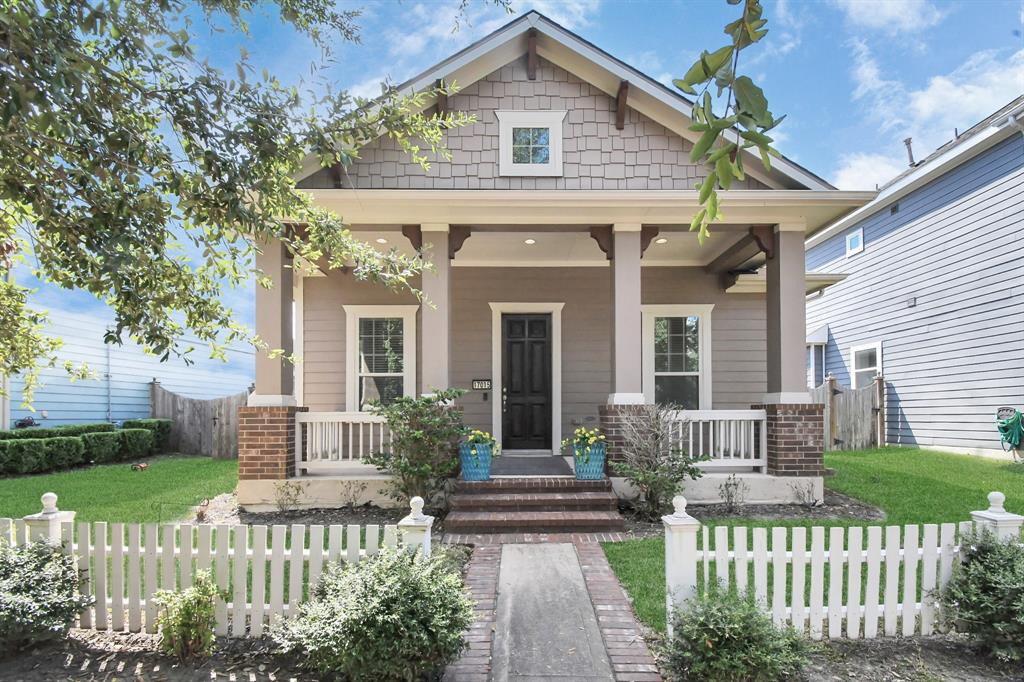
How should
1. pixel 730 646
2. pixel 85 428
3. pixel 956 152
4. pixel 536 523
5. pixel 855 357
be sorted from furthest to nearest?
1. pixel 855 357
2. pixel 85 428
3. pixel 956 152
4. pixel 536 523
5. pixel 730 646

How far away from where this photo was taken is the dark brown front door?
951cm

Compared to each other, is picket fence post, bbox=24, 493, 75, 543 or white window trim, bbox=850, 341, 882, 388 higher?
white window trim, bbox=850, 341, 882, 388

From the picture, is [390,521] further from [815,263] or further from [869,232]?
[815,263]

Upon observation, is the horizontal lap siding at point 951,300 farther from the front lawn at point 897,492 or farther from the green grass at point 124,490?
the green grass at point 124,490

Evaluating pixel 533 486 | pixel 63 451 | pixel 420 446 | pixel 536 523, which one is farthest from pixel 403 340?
A: pixel 63 451

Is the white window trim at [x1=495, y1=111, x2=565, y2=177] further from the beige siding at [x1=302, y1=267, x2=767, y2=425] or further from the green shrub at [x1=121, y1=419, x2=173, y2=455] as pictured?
the green shrub at [x1=121, y1=419, x2=173, y2=455]

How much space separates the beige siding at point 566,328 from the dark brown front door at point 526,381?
0.88 ft

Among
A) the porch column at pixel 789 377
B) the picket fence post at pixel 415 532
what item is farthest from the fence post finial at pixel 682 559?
the porch column at pixel 789 377

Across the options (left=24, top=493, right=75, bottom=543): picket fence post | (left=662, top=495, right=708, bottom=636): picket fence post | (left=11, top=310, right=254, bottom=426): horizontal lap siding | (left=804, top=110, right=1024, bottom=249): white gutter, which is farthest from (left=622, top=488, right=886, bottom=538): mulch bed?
(left=11, top=310, right=254, bottom=426): horizontal lap siding

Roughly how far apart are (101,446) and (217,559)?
32.5ft

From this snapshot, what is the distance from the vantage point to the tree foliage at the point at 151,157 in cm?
277

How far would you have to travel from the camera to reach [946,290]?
11.7 metres

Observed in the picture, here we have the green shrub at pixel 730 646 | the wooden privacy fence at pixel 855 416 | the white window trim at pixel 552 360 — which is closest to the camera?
the green shrub at pixel 730 646

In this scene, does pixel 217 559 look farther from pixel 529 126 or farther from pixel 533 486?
pixel 529 126
